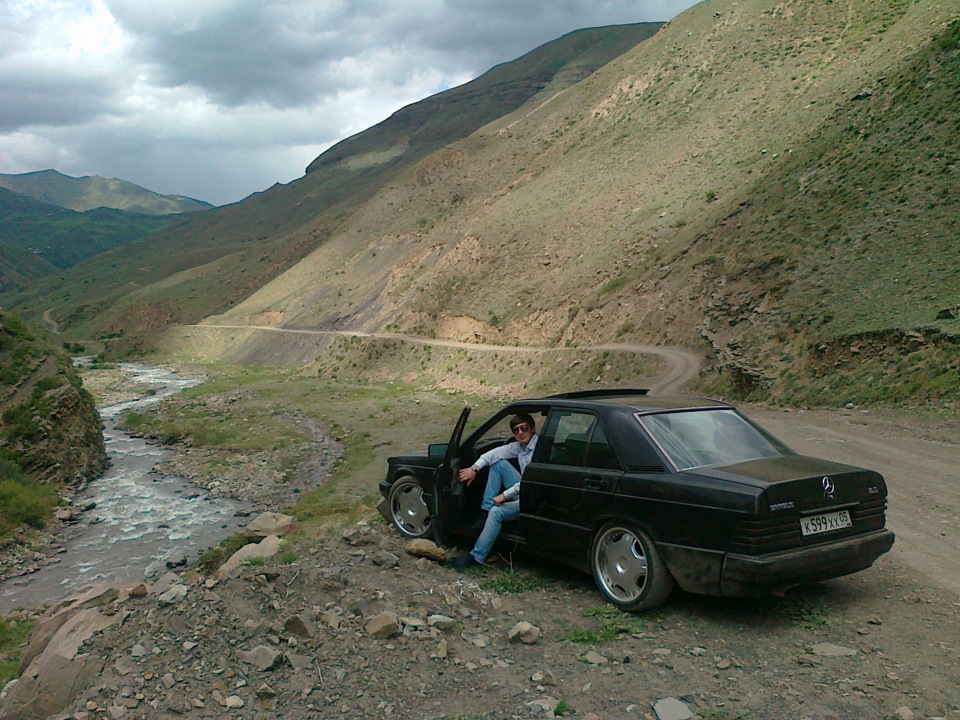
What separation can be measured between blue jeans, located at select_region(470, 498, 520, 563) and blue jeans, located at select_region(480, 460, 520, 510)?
0.52 ft

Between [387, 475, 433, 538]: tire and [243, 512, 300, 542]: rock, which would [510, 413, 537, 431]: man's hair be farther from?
[243, 512, 300, 542]: rock

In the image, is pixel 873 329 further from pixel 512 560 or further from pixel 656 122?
pixel 656 122

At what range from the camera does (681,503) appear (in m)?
5.75

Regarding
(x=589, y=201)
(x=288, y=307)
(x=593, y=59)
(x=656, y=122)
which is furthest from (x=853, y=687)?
(x=593, y=59)

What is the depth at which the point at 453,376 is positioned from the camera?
125ft

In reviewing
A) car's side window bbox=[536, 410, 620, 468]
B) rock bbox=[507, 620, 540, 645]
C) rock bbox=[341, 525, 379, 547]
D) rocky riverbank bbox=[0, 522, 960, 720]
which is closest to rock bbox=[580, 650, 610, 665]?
rocky riverbank bbox=[0, 522, 960, 720]

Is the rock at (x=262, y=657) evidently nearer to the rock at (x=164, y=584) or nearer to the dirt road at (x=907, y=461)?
the rock at (x=164, y=584)

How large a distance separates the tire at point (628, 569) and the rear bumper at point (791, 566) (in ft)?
1.75

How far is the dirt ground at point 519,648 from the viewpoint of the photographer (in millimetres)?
4785

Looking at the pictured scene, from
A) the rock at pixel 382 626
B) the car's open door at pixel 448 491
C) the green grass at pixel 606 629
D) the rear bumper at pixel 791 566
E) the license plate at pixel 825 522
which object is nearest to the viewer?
the rear bumper at pixel 791 566

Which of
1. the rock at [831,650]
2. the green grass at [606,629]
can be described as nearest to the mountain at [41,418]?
the green grass at [606,629]

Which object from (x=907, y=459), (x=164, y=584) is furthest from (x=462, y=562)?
(x=907, y=459)

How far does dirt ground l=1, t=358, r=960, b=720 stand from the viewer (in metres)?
4.79

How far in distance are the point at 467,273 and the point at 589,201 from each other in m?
8.75
